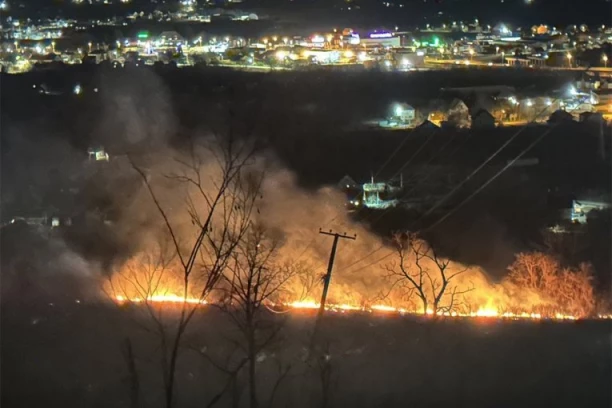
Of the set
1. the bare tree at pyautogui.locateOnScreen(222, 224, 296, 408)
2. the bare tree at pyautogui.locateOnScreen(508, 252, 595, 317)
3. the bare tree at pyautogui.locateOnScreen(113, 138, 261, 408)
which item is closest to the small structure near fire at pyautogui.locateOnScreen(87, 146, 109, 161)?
the bare tree at pyautogui.locateOnScreen(113, 138, 261, 408)

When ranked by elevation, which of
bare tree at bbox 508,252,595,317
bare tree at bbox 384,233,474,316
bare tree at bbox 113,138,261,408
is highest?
bare tree at bbox 113,138,261,408

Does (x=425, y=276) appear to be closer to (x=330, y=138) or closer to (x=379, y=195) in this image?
(x=379, y=195)

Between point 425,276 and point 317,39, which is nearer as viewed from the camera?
point 425,276

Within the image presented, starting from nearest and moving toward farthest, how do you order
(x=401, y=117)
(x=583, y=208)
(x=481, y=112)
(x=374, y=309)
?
(x=374, y=309) → (x=583, y=208) → (x=481, y=112) → (x=401, y=117)

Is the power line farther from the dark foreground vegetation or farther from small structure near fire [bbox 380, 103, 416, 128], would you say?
the dark foreground vegetation

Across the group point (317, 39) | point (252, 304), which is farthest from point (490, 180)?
point (317, 39)

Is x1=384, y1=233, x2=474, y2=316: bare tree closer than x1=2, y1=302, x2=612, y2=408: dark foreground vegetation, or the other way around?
x1=2, y1=302, x2=612, y2=408: dark foreground vegetation

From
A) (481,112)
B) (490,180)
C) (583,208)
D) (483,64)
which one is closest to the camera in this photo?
(583,208)
